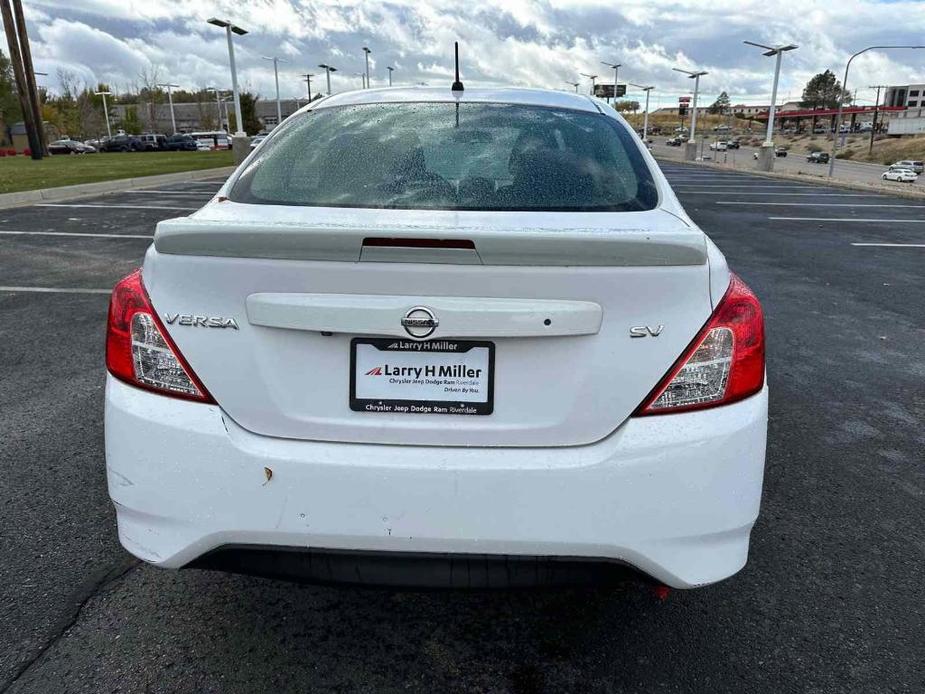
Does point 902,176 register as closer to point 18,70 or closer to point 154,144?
point 18,70

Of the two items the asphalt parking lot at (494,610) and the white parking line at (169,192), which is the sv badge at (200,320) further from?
the white parking line at (169,192)

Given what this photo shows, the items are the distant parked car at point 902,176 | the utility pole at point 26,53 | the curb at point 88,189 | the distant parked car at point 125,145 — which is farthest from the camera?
the distant parked car at point 125,145

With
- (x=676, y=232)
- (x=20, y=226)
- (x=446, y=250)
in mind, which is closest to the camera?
(x=446, y=250)

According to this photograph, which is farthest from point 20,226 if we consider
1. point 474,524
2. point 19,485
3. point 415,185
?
point 474,524

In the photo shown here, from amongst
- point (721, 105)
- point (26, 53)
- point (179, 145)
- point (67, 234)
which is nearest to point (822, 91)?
point (721, 105)

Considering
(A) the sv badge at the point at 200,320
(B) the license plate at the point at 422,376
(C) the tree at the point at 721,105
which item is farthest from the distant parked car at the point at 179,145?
(C) the tree at the point at 721,105

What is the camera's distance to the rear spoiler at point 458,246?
1.60 metres

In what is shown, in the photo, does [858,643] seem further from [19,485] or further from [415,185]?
[19,485]

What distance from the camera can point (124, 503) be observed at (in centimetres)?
181

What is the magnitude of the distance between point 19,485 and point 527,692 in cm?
228

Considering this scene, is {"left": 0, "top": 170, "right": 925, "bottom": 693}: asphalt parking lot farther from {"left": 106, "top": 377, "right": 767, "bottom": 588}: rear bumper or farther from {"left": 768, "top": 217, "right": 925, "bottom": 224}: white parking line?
{"left": 768, "top": 217, "right": 925, "bottom": 224}: white parking line

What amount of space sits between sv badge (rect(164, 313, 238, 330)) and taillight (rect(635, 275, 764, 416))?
0.99m

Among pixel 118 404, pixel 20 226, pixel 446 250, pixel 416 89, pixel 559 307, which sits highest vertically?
pixel 416 89

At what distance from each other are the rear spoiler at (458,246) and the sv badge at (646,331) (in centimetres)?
14
